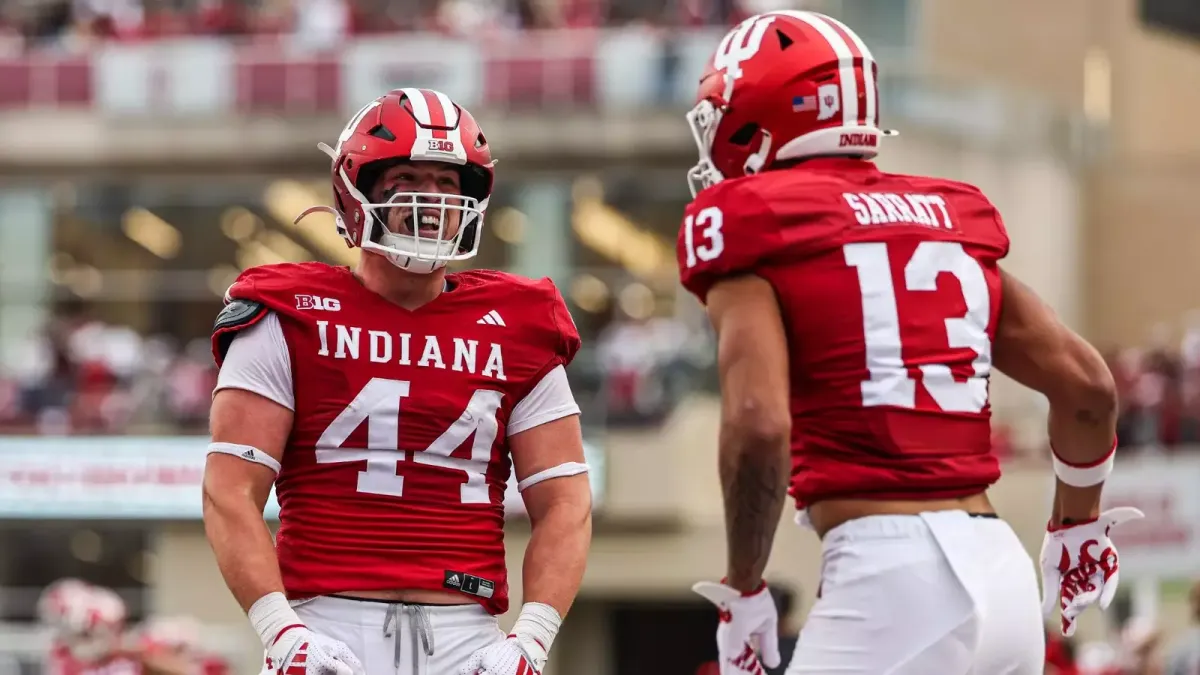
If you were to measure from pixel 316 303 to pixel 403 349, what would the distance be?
0.73 ft

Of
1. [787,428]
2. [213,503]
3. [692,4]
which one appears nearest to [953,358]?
[787,428]

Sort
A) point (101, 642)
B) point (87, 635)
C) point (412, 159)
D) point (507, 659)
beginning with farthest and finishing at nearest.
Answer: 1. point (87, 635)
2. point (101, 642)
3. point (412, 159)
4. point (507, 659)

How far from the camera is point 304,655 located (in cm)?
458

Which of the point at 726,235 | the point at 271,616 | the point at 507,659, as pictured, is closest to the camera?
the point at 726,235

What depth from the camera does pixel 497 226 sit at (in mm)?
26219

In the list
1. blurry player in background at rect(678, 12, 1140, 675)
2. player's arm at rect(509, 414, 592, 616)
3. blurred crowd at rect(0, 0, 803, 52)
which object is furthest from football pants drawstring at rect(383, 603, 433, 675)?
blurred crowd at rect(0, 0, 803, 52)

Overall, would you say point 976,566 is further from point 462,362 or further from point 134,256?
point 134,256

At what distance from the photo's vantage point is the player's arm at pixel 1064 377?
490cm

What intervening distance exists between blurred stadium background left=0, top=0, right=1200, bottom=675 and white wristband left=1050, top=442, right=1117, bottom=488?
46.4 ft

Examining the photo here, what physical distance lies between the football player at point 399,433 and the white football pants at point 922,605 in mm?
731

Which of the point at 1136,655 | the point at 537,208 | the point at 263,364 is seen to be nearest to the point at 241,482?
the point at 263,364

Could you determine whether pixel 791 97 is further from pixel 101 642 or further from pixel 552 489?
pixel 101 642

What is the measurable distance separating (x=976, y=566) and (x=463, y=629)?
115 cm

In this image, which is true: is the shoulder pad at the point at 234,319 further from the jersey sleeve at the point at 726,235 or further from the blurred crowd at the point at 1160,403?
the blurred crowd at the point at 1160,403
